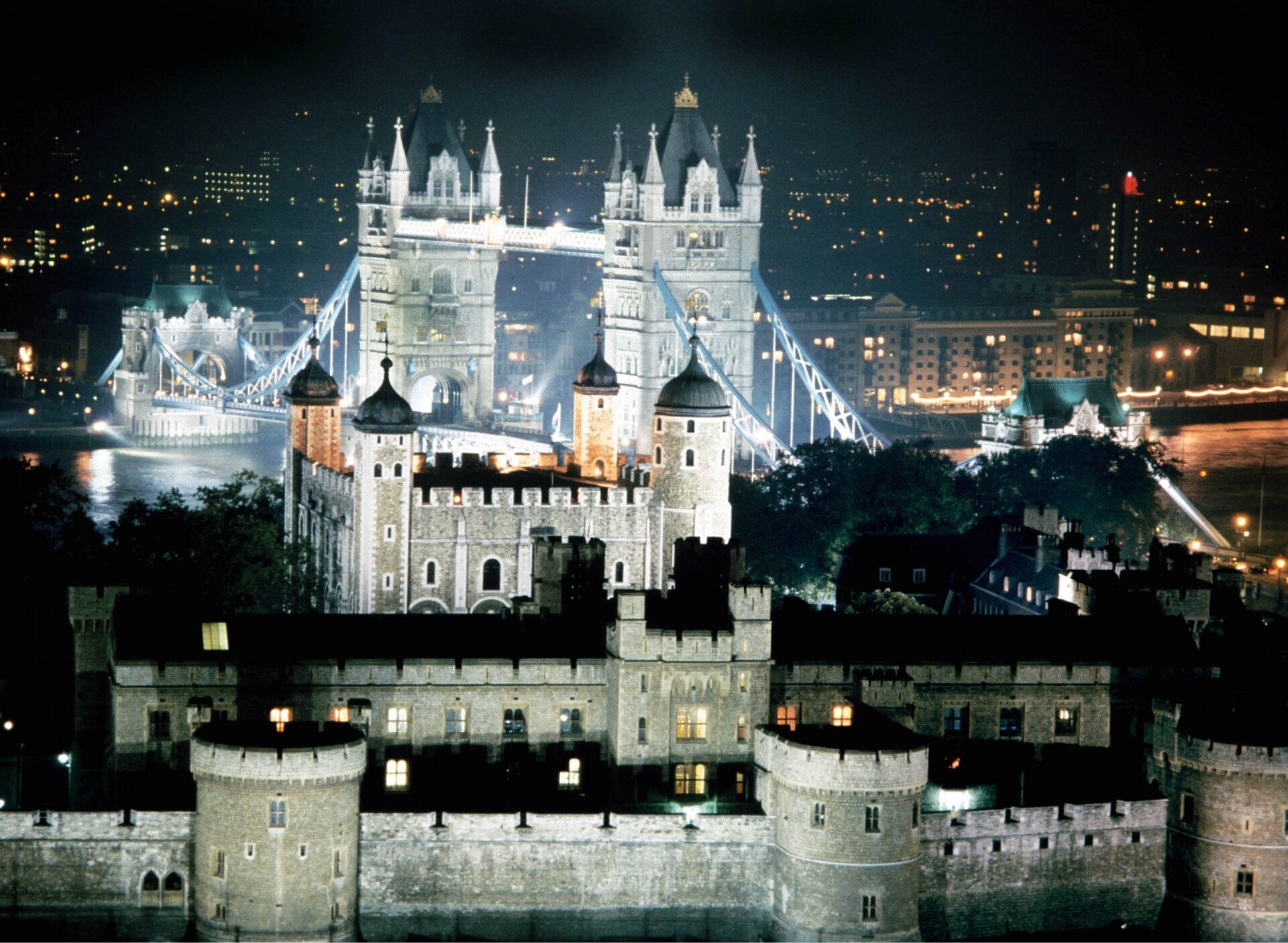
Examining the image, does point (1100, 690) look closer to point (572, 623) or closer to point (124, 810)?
point (572, 623)

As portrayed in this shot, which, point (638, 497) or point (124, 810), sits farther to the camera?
point (638, 497)

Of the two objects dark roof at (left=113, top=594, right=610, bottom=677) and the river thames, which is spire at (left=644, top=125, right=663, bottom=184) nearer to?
the river thames

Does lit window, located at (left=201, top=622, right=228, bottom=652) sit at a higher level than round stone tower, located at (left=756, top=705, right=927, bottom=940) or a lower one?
higher

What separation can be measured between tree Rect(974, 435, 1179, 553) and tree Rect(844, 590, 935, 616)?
3035 centimetres

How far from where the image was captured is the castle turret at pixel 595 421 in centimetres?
10531

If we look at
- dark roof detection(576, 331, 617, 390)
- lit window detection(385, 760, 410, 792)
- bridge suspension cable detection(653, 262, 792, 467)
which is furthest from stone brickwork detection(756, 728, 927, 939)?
bridge suspension cable detection(653, 262, 792, 467)

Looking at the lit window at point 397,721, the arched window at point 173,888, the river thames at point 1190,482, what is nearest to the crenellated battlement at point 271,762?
the arched window at point 173,888

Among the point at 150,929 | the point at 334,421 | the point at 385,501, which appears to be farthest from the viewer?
the point at 334,421

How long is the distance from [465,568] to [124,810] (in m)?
28.8

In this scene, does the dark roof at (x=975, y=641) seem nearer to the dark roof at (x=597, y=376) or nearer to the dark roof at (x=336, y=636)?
the dark roof at (x=336, y=636)

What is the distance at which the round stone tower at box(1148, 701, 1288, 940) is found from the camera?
244ft

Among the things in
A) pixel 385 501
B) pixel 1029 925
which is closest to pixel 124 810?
pixel 1029 925

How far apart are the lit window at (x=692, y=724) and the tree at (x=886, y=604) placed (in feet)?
65.9

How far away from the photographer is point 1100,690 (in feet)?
261
